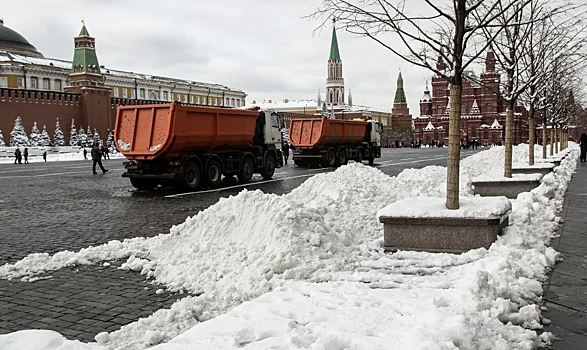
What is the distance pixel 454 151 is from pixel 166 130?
1123cm

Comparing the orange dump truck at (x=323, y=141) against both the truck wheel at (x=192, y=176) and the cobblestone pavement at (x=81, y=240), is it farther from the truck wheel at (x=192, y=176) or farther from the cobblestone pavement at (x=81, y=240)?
the truck wheel at (x=192, y=176)

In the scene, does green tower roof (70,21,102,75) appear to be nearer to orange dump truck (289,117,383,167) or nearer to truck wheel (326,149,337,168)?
orange dump truck (289,117,383,167)

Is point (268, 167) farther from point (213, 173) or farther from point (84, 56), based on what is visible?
point (84, 56)

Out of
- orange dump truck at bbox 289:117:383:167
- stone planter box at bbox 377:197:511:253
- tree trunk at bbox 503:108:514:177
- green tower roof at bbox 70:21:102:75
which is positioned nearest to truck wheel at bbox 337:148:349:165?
orange dump truck at bbox 289:117:383:167

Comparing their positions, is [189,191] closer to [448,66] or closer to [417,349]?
[448,66]

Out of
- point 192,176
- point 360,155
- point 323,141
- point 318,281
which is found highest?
point 323,141

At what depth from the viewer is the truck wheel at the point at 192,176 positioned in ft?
56.5

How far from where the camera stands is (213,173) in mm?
18578

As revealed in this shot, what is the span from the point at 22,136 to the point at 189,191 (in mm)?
50814

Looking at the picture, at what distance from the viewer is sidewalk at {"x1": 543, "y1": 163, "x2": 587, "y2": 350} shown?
411cm

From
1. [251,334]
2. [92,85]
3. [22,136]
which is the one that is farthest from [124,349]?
[92,85]

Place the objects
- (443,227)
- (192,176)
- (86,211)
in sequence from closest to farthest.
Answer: (443,227) < (86,211) < (192,176)

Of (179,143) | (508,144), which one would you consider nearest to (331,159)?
(179,143)

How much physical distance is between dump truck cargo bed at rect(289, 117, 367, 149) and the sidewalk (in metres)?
20.7
